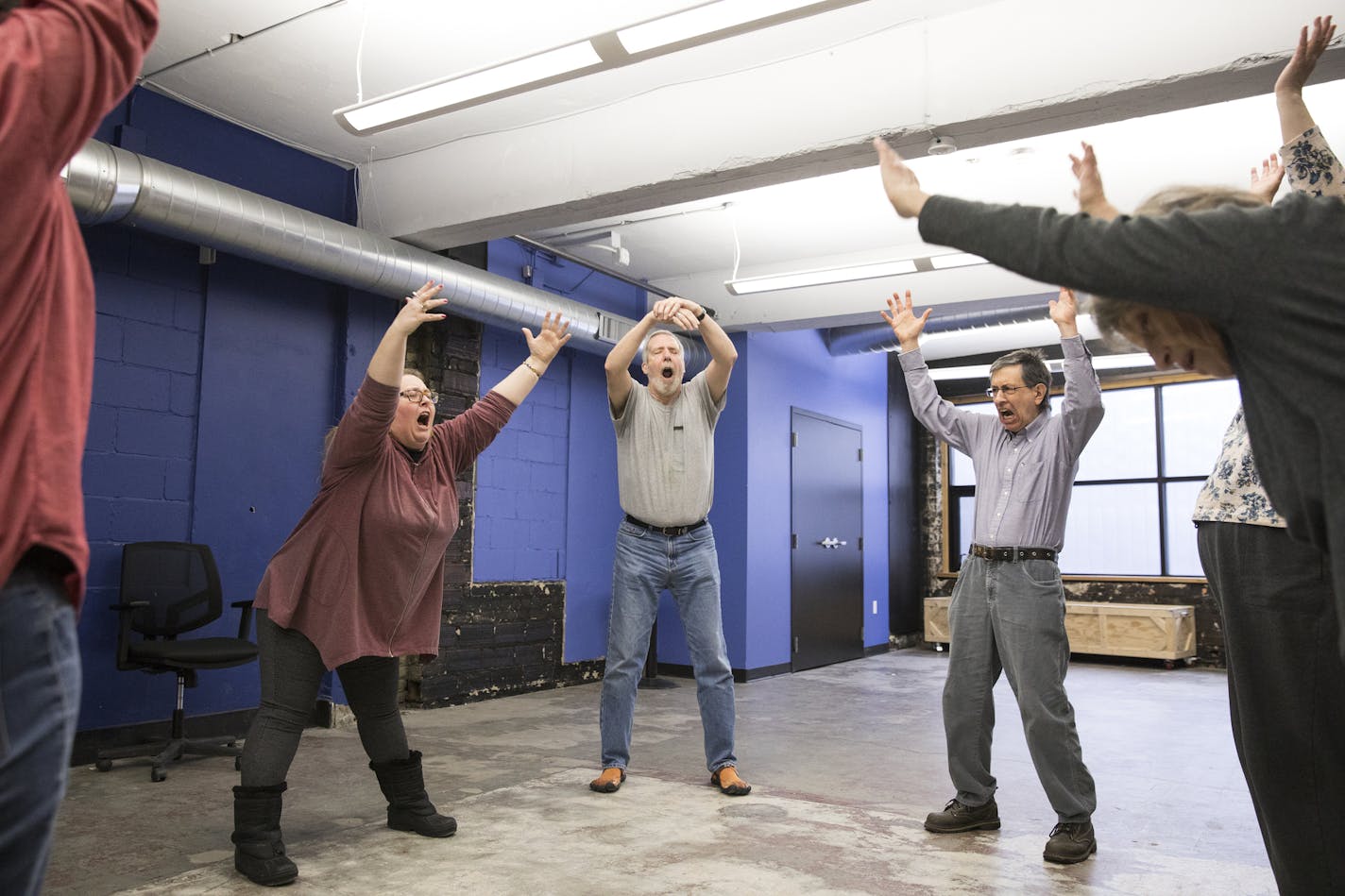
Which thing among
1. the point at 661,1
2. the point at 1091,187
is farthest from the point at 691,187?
the point at 1091,187

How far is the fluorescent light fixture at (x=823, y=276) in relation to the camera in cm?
598

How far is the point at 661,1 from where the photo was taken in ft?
13.0

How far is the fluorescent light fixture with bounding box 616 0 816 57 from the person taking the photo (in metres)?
3.04

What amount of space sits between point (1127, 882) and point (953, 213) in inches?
88.3

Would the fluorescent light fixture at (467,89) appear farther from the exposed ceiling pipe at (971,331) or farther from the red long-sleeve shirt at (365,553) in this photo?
the exposed ceiling pipe at (971,331)

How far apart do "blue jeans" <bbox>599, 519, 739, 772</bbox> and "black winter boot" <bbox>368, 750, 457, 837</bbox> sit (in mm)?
836

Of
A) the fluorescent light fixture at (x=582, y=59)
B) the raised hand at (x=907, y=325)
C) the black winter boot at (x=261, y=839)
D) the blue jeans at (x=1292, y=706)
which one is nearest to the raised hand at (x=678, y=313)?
the raised hand at (x=907, y=325)

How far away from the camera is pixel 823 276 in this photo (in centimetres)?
609

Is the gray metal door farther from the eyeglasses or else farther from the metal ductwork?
the eyeglasses

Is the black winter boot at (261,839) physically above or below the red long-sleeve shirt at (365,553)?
below

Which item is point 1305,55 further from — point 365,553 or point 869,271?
point 869,271

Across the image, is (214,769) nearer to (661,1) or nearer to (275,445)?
(275,445)

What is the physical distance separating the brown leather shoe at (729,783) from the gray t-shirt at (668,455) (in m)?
0.97

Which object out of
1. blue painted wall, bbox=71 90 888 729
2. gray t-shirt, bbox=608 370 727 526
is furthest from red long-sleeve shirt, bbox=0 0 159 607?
blue painted wall, bbox=71 90 888 729
